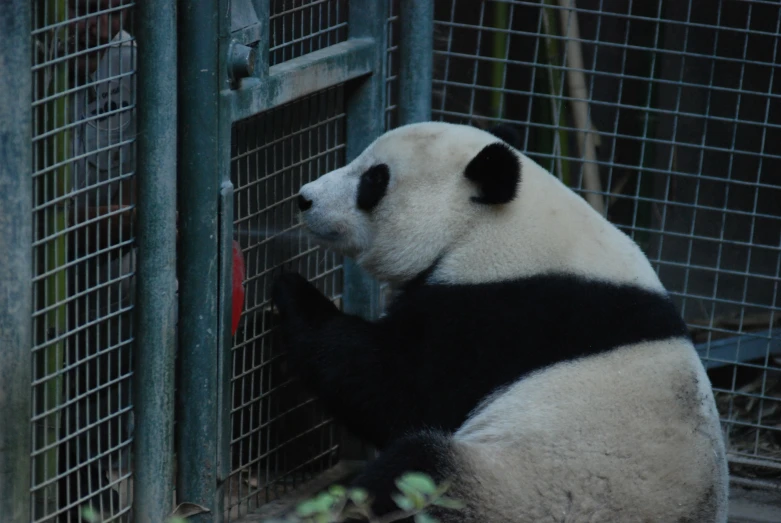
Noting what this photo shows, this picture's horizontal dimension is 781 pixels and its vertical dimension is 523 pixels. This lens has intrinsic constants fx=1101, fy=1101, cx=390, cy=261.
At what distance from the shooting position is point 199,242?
3338 millimetres

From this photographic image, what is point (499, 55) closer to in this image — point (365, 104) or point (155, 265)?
point (365, 104)

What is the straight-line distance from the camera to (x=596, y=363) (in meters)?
3.48

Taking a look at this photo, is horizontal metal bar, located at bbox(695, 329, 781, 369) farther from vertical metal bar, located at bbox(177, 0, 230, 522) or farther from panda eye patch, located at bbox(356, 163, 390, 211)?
vertical metal bar, located at bbox(177, 0, 230, 522)

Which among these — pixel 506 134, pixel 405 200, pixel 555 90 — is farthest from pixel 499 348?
pixel 555 90

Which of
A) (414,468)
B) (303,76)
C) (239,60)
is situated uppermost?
(239,60)

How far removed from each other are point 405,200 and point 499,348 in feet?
2.15

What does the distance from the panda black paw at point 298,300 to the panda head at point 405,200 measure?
0.57 ft

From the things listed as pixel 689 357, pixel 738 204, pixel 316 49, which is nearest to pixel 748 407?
pixel 738 204

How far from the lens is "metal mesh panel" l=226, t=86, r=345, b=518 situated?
12.5ft

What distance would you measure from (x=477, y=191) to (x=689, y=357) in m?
0.89

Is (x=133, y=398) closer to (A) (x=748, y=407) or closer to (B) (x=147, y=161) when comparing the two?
(B) (x=147, y=161)

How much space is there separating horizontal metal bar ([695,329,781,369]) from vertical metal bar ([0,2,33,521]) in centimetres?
359

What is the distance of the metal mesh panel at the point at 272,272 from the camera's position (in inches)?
150

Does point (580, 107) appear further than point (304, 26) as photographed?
Yes
